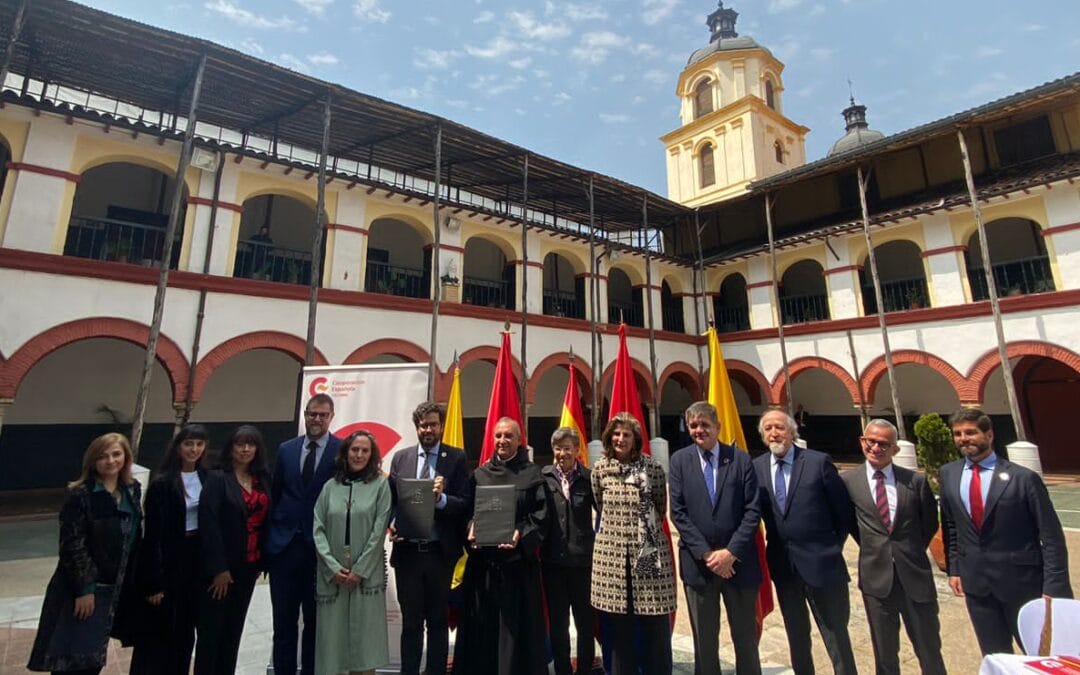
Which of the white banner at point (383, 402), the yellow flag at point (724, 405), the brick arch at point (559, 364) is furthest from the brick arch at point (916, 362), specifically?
the white banner at point (383, 402)

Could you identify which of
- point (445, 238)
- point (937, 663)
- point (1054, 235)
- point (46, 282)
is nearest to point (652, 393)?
point (445, 238)

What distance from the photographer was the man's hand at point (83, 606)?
2908 millimetres

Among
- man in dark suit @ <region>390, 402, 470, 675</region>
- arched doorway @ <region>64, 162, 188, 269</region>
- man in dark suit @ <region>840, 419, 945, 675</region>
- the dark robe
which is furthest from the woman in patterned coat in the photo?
arched doorway @ <region>64, 162, 188, 269</region>

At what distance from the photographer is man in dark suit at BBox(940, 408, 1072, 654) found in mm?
3068

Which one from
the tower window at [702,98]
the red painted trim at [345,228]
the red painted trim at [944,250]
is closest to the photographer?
the red painted trim at [345,228]

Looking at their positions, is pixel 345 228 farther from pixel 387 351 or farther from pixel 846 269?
pixel 846 269

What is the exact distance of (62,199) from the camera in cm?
945

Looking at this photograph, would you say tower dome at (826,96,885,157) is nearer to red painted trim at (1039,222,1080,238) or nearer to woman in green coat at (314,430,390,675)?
red painted trim at (1039,222,1080,238)

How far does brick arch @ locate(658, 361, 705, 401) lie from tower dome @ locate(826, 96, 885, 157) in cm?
1545

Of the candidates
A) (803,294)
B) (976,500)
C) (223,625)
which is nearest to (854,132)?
(803,294)

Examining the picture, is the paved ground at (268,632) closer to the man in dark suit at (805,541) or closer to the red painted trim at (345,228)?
the man in dark suit at (805,541)

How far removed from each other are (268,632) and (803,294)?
1763 centimetres

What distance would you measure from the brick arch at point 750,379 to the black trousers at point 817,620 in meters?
13.8

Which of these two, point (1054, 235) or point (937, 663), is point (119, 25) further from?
point (1054, 235)
